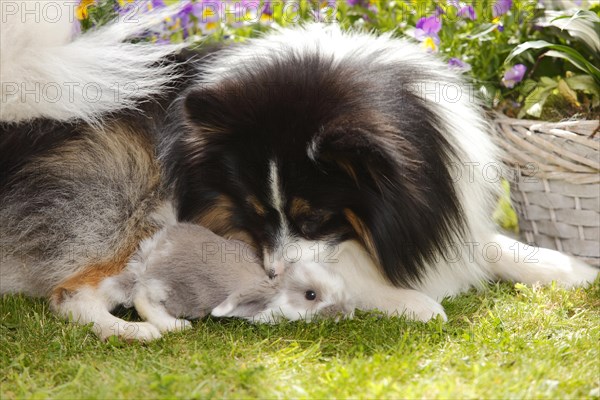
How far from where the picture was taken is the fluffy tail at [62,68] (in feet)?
9.35

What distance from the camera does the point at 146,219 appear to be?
3090 millimetres

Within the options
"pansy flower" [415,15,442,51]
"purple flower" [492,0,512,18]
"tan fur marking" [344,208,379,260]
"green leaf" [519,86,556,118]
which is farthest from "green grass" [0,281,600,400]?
"purple flower" [492,0,512,18]

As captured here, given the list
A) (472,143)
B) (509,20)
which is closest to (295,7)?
(509,20)

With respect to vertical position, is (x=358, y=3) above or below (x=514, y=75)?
above

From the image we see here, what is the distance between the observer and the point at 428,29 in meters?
3.80

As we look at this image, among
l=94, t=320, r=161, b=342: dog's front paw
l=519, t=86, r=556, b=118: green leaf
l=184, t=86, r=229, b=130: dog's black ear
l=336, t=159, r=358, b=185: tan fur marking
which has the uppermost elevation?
l=184, t=86, r=229, b=130: dog's black ear

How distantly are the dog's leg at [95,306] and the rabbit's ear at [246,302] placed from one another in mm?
272

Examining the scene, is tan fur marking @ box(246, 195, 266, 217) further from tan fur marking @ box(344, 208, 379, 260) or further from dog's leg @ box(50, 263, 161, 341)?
dog's leg @ box(50, 263, 161, 341)

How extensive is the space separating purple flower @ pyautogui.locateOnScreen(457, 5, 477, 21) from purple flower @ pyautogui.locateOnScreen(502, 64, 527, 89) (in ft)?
1.68

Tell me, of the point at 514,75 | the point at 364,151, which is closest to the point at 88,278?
the point at 364,151

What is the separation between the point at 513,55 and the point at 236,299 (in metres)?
1.87

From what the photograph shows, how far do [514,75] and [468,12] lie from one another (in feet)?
1.93

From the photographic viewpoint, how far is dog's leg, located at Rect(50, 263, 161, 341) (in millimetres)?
2682

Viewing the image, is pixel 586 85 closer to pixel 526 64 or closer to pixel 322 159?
pixel 526 64
